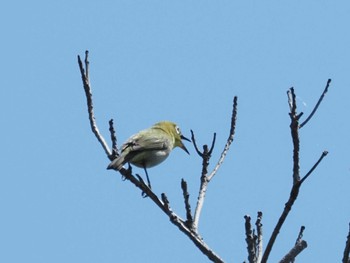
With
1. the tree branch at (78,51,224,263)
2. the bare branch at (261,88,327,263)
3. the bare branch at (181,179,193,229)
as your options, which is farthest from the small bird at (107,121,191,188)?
the bare branch at (261,88,327,263)

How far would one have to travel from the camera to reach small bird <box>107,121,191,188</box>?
867cm

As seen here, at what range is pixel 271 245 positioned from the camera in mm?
3734

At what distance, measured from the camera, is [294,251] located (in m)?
3.71

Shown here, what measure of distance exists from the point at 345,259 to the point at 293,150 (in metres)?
0.63

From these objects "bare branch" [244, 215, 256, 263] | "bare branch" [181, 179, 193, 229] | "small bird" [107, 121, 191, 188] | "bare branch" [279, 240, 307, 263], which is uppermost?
"small bird" [107, 121, 191, 188]

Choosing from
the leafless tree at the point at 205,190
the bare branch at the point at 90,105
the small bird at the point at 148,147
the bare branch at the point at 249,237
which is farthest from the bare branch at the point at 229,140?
the small bird at the point at 148,147

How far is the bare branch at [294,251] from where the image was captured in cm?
371

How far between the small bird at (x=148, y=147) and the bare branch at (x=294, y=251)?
13.3ft

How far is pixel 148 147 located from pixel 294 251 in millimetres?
5611

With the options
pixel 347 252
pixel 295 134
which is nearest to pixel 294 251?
pixel 347 252

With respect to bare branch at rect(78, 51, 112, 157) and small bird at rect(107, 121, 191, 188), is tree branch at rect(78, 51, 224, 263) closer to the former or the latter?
bare branch at rect(78, 51, 112, 157)

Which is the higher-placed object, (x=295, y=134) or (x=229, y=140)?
(x=229, y=140)

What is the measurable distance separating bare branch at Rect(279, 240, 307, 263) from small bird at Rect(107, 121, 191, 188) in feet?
13.3

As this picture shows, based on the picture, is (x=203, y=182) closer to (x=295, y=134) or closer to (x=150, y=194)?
(x=150, y=194)
